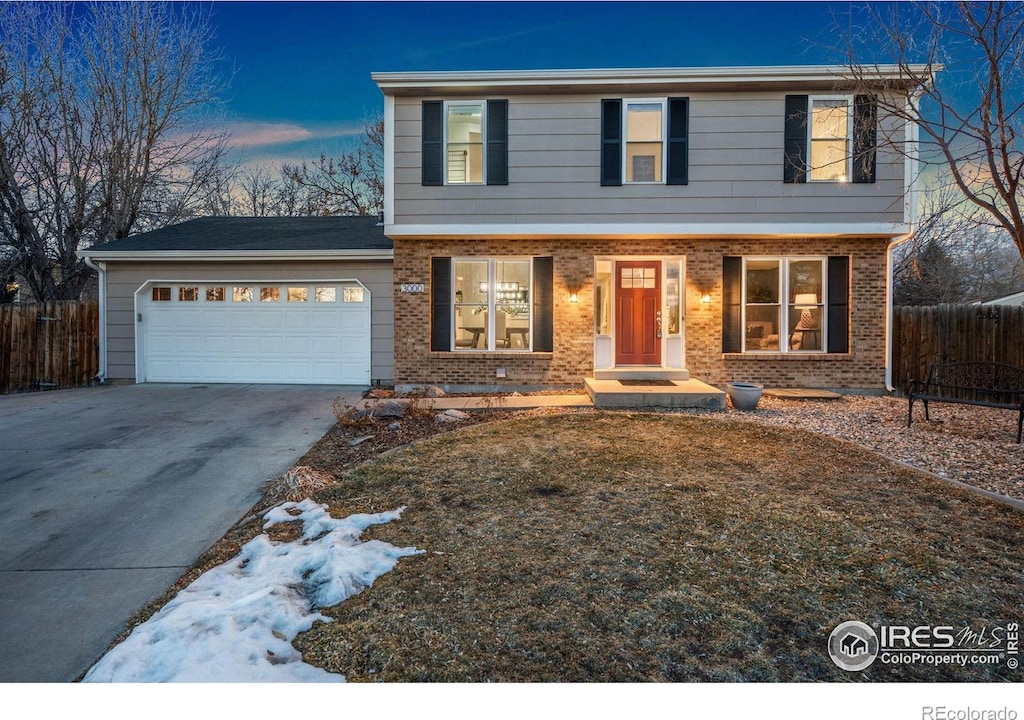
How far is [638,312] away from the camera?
10062mm

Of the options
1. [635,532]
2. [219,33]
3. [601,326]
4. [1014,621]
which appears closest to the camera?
[1014,621]

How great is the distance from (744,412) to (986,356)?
15.7 feet

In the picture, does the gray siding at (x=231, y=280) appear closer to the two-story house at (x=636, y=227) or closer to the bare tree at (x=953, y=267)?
the two-story house at (x=636, y=227)

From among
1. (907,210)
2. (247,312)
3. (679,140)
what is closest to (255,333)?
(247,312)

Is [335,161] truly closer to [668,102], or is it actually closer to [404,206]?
[404,206]

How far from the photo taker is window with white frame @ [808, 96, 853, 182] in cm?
937

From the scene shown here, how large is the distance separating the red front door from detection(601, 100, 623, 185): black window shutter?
157cm

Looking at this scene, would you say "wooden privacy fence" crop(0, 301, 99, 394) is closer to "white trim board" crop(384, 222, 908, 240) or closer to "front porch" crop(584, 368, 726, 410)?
"white trim board" crop(384, 222, 908, 240)

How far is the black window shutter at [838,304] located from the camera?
972 cm

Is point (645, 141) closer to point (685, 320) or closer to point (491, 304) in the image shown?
point (685, 320)

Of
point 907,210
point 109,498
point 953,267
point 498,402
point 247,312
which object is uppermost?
point 953,267

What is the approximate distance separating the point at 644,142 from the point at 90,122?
15.6 m

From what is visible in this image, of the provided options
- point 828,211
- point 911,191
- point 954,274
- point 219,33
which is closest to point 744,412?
point 828,211

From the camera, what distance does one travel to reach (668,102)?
31.2 feet
